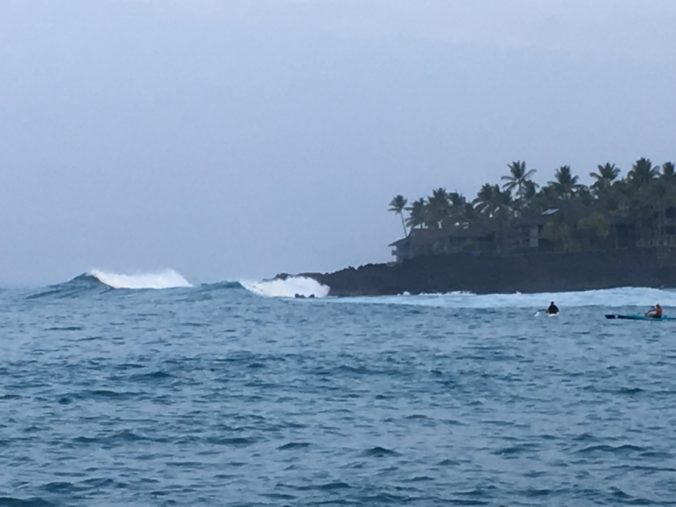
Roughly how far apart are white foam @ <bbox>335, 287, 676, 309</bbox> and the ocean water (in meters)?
28.2

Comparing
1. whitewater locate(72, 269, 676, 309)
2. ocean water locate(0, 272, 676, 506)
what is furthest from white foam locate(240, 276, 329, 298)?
ocean water locate(0, 272, 676, 506)

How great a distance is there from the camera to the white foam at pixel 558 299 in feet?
245

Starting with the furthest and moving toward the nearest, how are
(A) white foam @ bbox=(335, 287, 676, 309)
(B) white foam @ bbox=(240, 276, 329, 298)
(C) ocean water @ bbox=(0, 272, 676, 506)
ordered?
1. (B) white foam @ bbox=(240, 276, 329, 298)
2. (A) white foam @ bbox=(335, 287, 676, 309)
3. (C) ocean water @ bbox=(0, 272, 676, 506)

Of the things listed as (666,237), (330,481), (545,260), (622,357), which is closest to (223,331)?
(622,357)

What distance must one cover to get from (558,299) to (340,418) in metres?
62.0

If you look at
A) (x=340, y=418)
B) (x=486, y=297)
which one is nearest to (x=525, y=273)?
(x=486, y=297)

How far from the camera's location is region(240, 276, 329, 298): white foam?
105 meters

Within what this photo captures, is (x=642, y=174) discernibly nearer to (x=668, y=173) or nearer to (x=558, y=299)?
(x=668, y=173)

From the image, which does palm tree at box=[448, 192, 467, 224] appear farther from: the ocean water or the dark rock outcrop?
the ocean water

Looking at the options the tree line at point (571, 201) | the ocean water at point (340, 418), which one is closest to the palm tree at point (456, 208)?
the tree line at point (571, 201)

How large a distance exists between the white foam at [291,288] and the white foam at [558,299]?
1239cm

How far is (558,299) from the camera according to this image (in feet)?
269

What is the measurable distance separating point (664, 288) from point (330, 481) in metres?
81.1

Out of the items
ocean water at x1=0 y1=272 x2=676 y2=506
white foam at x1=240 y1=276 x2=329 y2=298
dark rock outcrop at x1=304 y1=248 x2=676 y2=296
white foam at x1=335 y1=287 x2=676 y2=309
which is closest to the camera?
ocean water at x1=0 y1=272 x2=676 y2=506
